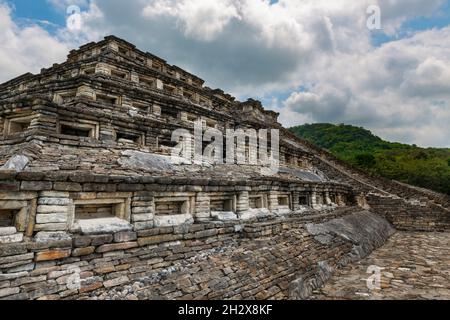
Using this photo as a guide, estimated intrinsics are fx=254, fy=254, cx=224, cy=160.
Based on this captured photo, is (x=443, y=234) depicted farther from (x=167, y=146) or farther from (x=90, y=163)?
(x=90, y=163)

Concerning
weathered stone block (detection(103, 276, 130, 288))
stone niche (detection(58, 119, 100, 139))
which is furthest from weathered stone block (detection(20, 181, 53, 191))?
stone niche (detection(58, 119, 100, 139))

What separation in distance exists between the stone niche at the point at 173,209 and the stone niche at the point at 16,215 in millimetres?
2213

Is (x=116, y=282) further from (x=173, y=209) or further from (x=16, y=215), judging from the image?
(x=173, y=209)

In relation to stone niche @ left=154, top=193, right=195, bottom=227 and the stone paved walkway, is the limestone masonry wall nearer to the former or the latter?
stone niche @ left=154, top=193, right=195, bottom=227

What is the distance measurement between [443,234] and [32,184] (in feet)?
61.5

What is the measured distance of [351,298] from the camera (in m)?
6.00

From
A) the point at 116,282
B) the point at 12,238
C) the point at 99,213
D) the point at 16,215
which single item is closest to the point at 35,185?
the point at 16,215

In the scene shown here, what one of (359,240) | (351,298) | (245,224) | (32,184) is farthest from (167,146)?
(359,240)

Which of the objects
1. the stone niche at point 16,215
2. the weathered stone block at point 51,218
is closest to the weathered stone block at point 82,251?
the weathered stone block at point 51,218

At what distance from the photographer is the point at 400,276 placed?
7.49m

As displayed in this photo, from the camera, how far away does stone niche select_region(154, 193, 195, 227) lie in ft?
18.8

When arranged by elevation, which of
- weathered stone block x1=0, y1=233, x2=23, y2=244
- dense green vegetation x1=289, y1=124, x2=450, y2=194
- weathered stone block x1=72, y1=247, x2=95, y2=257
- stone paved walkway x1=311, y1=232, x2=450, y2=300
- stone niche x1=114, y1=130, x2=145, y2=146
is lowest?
stone paved walkway x1=311, y1=232, x2=450, y2=300

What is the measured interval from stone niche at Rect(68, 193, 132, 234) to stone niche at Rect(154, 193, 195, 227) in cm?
71
